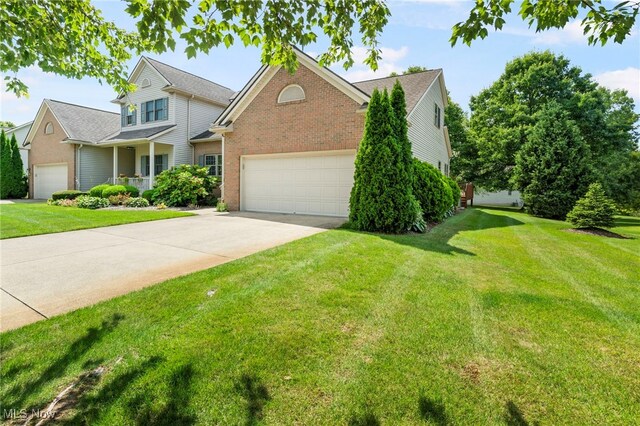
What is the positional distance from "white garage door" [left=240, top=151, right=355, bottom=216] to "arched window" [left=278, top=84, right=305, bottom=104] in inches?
81.4

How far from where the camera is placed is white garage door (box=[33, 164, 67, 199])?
2072 cm

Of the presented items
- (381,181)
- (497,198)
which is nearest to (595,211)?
(381,181)

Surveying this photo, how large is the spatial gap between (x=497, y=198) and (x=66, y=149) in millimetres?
37569

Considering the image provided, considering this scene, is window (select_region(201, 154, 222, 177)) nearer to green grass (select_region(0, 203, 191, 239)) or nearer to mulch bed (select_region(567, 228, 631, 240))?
green grass (select_region(0, 203, 191, 239))

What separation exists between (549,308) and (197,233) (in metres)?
7.00

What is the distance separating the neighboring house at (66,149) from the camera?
64.7ft

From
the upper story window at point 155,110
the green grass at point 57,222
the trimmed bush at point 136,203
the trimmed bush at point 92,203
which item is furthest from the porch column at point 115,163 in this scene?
the green grass at point 57,222

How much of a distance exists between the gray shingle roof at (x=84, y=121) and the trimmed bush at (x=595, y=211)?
1005 inches

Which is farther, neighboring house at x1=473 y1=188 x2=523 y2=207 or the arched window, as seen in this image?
neighboring house at x1=473 y1=188 x2=523 y2=207

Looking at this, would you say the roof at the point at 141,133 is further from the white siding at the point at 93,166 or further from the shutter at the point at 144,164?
the white siding at the point at 93,166

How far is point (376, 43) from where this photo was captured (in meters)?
4.96

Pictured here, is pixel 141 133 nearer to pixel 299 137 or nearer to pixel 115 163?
pixel 115 163

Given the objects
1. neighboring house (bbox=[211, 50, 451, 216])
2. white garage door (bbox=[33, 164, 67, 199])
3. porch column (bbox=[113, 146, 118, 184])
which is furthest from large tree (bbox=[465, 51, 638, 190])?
white garage door (bbox=[33, 164, 67, 199])

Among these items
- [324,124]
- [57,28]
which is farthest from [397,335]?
[324,124]
